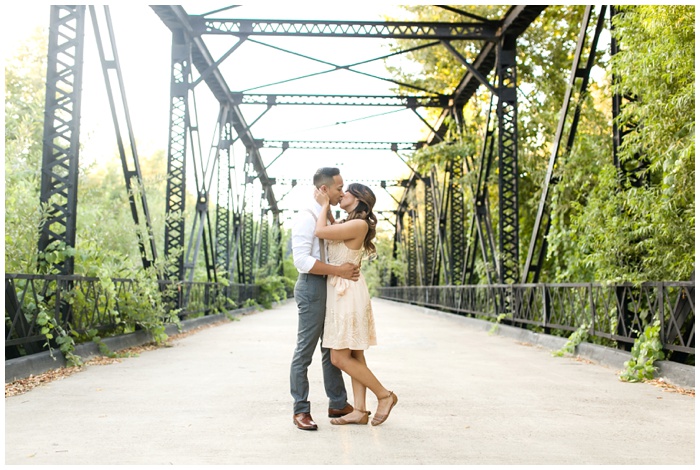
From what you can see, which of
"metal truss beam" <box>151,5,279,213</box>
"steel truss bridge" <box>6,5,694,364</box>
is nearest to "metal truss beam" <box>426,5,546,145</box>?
"steel truss bridge" <box>6,5,694,364</box>

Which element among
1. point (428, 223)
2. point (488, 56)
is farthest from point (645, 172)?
point (428, 223)

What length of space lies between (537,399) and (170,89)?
10872 millimetres

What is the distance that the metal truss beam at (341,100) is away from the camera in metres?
20.8

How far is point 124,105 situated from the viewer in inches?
442

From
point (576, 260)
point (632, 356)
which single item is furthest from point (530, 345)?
point (632, 356)

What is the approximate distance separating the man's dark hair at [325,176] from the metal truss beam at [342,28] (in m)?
9.97

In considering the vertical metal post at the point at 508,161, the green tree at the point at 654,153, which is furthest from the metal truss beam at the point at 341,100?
the green tree at the point at 654,153

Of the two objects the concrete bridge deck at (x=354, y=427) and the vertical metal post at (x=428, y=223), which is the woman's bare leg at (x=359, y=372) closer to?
the concrete bridge deck at (x=354, y=427)

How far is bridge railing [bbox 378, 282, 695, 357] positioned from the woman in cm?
347

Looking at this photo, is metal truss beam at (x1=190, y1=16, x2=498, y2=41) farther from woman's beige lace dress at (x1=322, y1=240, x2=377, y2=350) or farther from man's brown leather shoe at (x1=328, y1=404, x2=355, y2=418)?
man's brown leather shoe at (x1=328, y1=404, x2=355, y2=418)

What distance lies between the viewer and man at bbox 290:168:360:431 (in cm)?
502

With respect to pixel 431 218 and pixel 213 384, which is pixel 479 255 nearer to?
pixel 431 218

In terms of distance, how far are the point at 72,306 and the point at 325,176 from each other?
4598 mm

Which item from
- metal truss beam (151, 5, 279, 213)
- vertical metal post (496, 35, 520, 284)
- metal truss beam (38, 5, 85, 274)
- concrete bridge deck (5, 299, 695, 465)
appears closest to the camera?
concrete bridge deck (5, 299, 695, 465)
